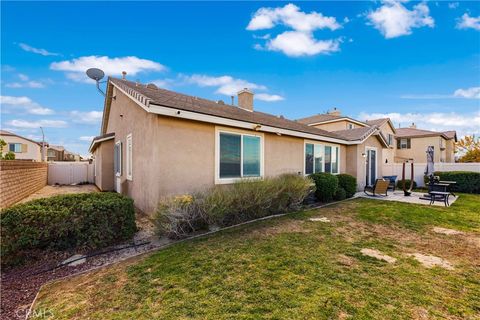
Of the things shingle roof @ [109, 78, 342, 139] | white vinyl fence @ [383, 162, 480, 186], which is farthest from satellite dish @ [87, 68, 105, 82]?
white vinyl fence @ [383, 162, 480, 186]

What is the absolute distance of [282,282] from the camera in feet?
12.2

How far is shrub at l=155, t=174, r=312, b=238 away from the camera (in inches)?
239

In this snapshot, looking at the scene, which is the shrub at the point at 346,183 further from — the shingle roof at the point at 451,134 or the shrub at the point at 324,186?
the shingle roof at the point at 451,134

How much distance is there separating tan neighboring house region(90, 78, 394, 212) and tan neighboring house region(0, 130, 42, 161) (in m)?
37.0

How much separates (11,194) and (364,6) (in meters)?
18.0

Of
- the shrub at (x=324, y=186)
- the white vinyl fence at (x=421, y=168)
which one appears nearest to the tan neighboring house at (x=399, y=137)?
the white vinyl fence at (x=421, y=168)

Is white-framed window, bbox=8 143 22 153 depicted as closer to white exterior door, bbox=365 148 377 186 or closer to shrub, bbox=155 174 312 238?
shrub, bbox=155 174 312 238

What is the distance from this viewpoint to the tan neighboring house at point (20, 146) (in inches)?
1471

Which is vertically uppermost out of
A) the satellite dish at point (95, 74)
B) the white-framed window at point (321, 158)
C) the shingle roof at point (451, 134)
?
the shingle roof at point (451, 134)

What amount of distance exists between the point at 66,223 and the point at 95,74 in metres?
7.81

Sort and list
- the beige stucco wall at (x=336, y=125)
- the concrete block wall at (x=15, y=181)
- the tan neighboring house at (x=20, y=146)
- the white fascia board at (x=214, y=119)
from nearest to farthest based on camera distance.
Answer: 1. the white fascia board at (x=214, y=119)
2. the concrete block wall at (x=15, y=181)
3. the beige stucco wall at (x=336, y=125)
4. the tan neighboring house at (x=20, y=146)

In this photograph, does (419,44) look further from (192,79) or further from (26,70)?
(26,70)

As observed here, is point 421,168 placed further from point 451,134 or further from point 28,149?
point 28,149
